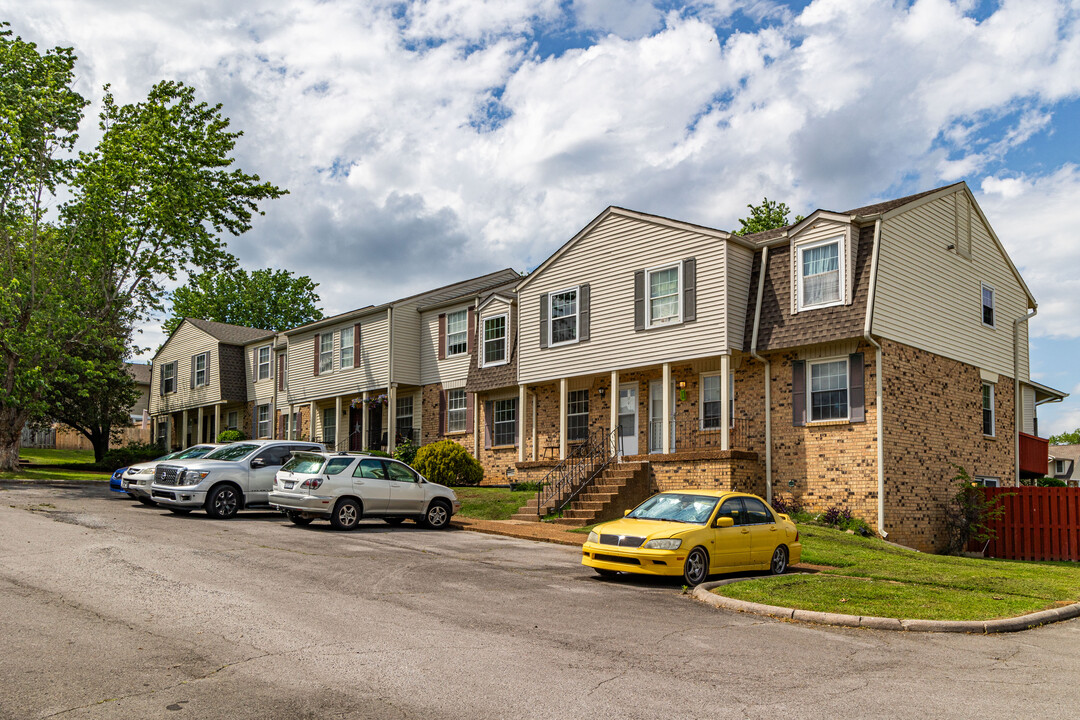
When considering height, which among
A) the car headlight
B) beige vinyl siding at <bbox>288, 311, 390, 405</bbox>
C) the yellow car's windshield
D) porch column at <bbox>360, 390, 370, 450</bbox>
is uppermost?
beige vinyl siding at <bbox>288, 311, 390, 405</bbox>

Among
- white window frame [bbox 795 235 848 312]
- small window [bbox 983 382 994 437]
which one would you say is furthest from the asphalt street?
small window [bbox 983 382 994 437]

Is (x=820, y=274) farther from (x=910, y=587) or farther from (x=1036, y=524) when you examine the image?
(x=910, y=587)

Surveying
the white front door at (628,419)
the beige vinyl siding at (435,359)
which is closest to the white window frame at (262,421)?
the beige vinyl siding at (435,359)

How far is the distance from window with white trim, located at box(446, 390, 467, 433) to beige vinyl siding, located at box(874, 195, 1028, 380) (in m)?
15.2

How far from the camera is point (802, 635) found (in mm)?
9406

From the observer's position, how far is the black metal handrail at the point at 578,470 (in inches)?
853

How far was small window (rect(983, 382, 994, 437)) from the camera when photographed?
25.0 metres

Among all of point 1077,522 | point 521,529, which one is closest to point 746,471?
point 521,529

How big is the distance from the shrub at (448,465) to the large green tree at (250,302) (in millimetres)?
40726

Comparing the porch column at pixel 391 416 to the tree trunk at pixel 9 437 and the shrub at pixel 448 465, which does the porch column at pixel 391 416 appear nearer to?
the shrub at pixel 448 465

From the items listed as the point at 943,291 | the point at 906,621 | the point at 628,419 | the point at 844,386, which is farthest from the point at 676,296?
the point at 906,621

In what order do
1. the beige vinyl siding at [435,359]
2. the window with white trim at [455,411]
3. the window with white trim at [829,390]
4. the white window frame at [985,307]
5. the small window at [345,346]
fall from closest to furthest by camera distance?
the window with white trim at [829,390]
the white window frame at [985,307]
the window with white trim at [455,411]
the beige vinyl siding at [435,359]
the small window at [345,346]

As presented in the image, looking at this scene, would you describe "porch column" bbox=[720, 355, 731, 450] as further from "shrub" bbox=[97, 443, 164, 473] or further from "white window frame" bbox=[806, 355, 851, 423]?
"shrub" bbox=[97, 443, 164, 473]

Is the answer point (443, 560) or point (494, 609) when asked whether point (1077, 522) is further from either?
point (494, 609)
